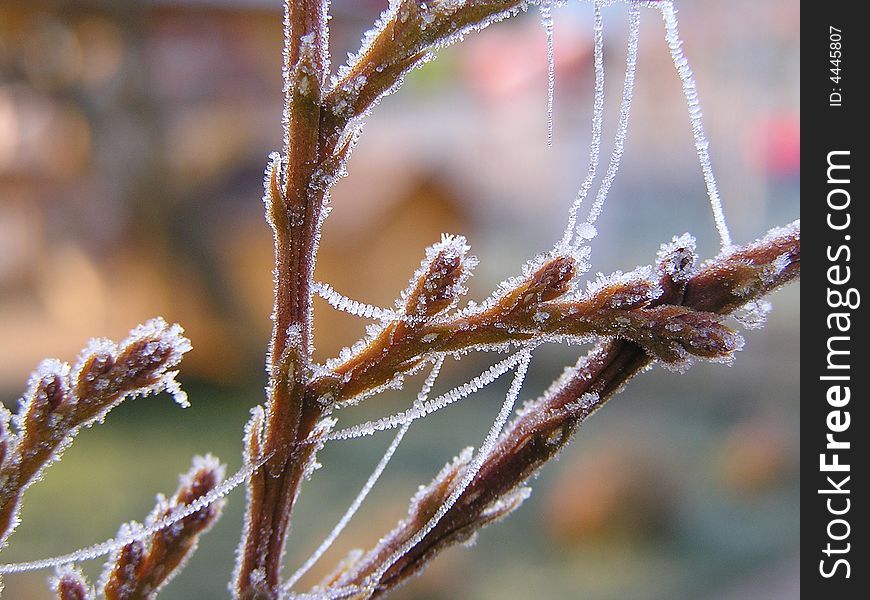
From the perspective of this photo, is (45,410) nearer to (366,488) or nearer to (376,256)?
(366,488)

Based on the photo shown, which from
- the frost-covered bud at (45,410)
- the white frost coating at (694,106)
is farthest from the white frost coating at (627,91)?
the frost-covered bud at (45,410)

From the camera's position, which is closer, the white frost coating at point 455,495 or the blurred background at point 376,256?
the white frost coating at point 455,495

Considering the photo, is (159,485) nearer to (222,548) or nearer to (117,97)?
(222,548)

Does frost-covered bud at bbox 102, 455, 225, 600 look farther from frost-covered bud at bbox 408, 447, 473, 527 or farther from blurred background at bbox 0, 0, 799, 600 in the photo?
blurred background at bbox 0, 0, 799, 600
